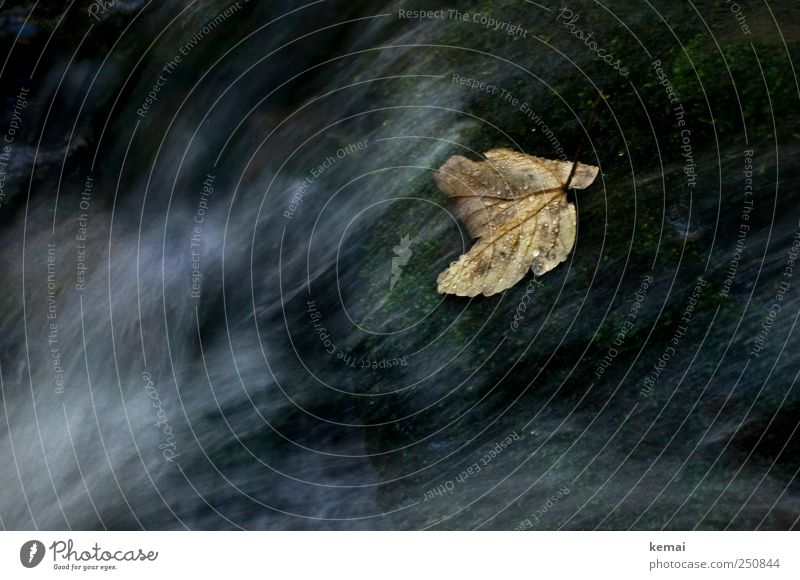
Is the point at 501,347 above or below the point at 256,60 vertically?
below

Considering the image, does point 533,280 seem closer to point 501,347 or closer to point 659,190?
point 501,347

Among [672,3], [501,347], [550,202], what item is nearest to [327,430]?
[501,347]
